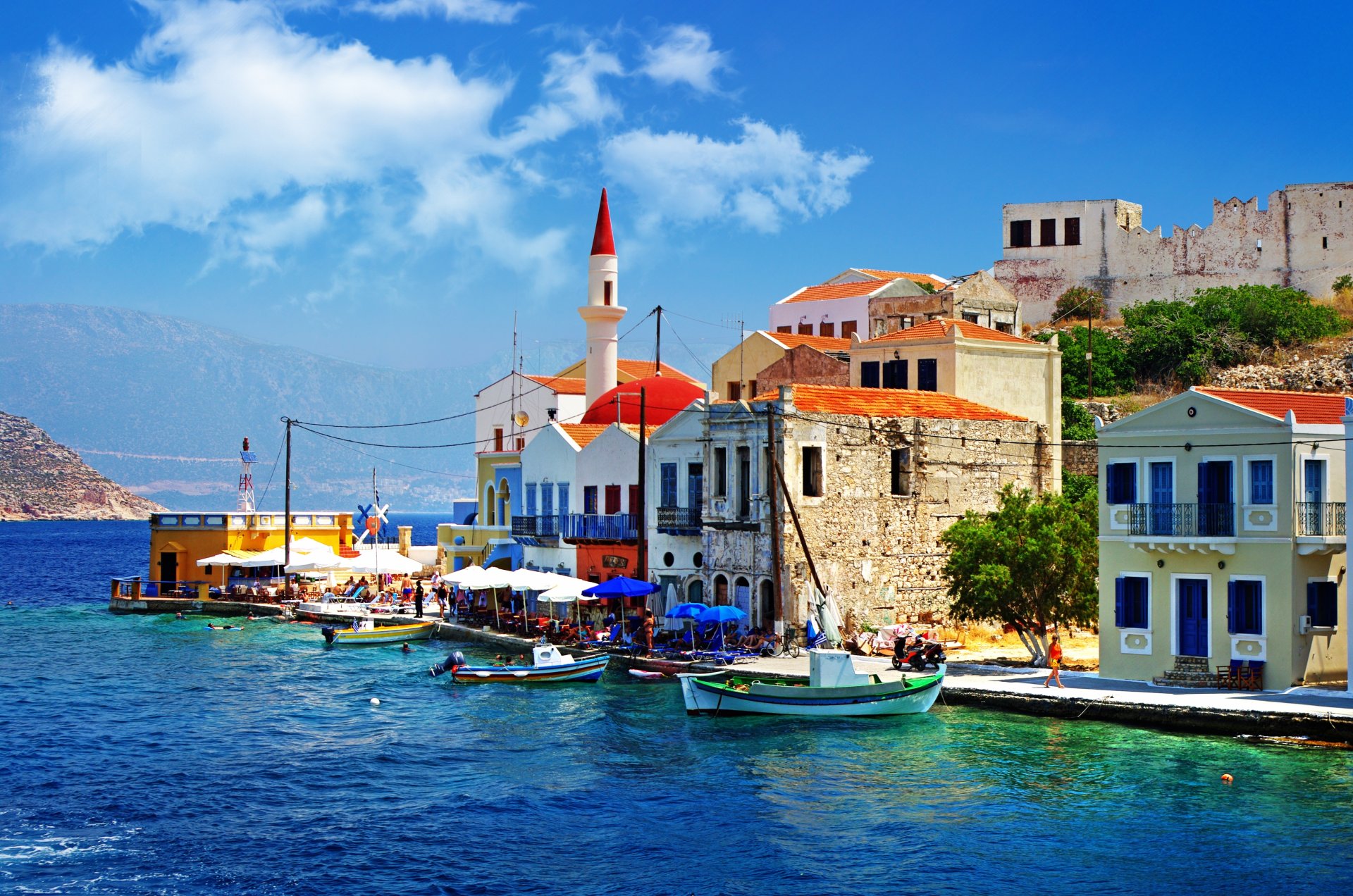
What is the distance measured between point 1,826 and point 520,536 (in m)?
27.9

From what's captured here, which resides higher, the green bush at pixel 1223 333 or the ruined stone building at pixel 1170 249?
the ruined stone building at pixel 1170 249

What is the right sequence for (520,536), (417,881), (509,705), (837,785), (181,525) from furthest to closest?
(181,525), (520,536), (509,705), (837,785), (417,881)

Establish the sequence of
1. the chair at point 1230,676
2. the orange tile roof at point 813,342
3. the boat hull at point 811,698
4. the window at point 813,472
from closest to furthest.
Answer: the chair at point 1230,676 < the boat hull at point 811,698 < the window at point 813,472 < the orange tile roof at point 813,342

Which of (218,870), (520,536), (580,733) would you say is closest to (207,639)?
(520,536)

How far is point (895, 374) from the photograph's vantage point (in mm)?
48500

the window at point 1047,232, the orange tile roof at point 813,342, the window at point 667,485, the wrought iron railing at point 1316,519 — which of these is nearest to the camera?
the wrought iron railing at point 1316,519

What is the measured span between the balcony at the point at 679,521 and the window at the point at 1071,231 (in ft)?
135

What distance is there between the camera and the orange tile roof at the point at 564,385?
6247cm

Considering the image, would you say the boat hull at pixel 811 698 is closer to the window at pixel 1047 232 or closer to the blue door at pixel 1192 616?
the blue door at pixel 1192 616

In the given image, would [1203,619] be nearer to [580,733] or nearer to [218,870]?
[580,733]

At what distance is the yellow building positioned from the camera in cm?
6197

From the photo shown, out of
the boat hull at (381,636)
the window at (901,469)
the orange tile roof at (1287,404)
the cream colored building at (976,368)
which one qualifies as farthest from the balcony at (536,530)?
the orange tile roof at (1287,404)

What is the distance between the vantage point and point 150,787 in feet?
87.9

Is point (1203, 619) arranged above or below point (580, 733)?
above
